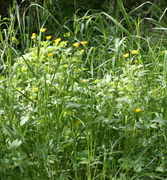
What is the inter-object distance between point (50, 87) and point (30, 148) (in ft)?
1.14

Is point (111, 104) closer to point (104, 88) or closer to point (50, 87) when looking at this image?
point (104, 88)

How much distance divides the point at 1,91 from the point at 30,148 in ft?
1.19

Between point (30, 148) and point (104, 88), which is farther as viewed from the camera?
point (104, 88)

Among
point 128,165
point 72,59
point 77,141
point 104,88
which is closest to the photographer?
point 128,165

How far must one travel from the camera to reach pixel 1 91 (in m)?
2.44

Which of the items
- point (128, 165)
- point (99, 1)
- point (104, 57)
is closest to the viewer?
point (128, 165)

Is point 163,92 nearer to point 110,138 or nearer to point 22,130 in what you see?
point 110,138

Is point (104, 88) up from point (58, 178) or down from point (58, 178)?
up

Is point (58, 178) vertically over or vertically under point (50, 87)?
under

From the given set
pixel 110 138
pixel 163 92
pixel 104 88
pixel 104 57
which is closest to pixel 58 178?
pixel 110 138

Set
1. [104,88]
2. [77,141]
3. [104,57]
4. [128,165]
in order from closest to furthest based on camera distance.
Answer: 1. [128,165]
2. [77,141]
3. [104,88]
4. [104,57]

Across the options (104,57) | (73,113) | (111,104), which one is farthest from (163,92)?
(104,57)

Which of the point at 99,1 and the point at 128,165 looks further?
the point at 99,1

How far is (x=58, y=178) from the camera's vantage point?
2125 millimetres
